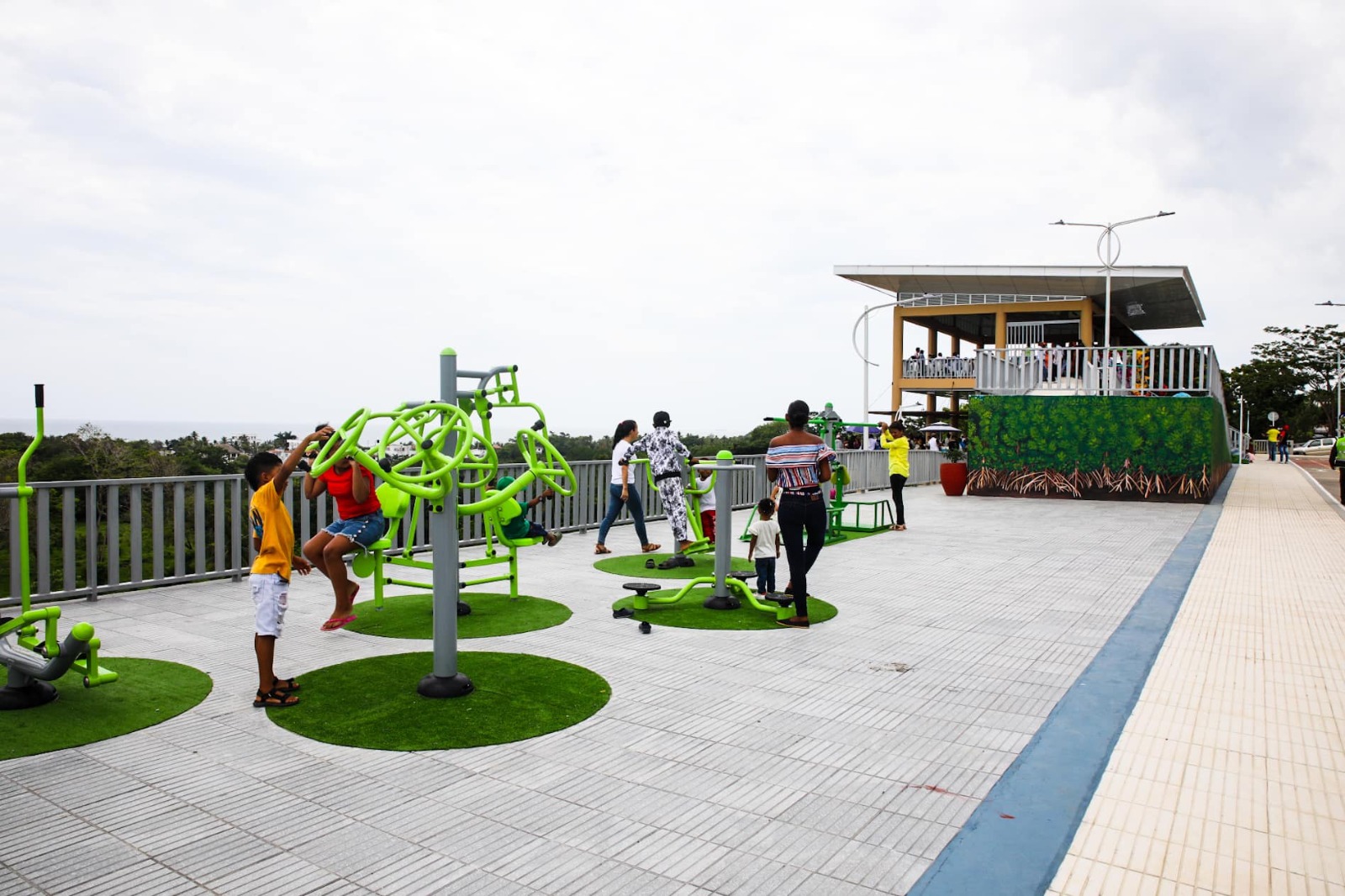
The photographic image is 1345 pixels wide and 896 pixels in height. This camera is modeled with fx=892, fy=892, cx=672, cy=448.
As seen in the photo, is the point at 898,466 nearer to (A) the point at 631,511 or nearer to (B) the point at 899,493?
(B) the point at 899,493

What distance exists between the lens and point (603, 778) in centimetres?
403

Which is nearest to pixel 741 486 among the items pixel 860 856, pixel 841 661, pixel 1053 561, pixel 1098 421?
pixel 1053 561

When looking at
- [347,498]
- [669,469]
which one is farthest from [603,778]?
[669,469]

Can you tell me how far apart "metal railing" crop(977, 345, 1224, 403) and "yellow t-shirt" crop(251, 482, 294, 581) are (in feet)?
67.0

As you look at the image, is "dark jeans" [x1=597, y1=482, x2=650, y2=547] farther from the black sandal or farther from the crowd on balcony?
the crowd on balcony

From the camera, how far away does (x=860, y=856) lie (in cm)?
333

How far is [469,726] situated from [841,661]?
8.60 ft

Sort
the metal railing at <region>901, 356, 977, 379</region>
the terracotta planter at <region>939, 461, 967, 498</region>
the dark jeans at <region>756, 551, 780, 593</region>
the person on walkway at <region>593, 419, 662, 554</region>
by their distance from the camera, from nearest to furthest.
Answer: the dark jeans at <region>756, 551, 780, 593</region> → the person on walkway at <region>593, 419, 662, 554</region> → the terracotta planter at <region>939, 461, 967, 498</region> → the metal railing at <region>901, 356, 977, 379</region>

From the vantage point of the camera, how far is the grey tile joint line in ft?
10.5

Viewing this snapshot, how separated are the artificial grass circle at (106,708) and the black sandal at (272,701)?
1.28 feet

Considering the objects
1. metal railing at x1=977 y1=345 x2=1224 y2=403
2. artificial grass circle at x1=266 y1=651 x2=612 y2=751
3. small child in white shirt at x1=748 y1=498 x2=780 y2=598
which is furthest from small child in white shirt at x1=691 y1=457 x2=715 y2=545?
Answer: metal railing at x1=977 y1=345 x2=1224 y2=403

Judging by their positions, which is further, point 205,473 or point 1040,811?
point 205,473

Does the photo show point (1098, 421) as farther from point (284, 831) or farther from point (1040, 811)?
point (284, 831)

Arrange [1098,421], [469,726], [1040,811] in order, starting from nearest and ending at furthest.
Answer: [1040,811] → [469,726] → [1098,421]
